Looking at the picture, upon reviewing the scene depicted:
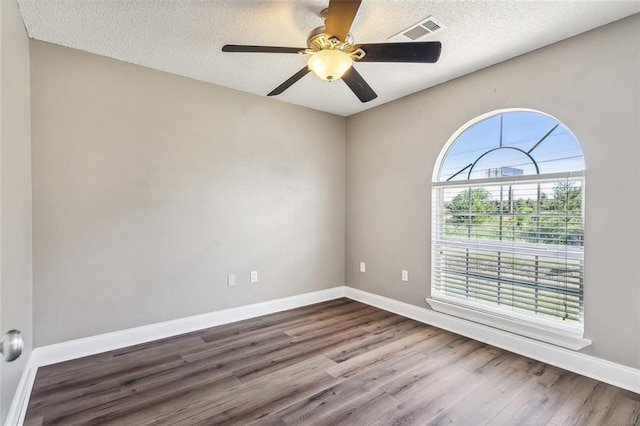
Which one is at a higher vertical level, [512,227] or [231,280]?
[512,227]

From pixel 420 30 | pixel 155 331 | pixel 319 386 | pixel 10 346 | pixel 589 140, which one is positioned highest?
pixel 420 30

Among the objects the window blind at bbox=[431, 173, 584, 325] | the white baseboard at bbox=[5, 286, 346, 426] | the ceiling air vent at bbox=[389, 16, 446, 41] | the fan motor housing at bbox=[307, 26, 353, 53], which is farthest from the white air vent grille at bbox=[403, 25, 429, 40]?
the white baseboard at bbox=[5, 286, 346, 426]

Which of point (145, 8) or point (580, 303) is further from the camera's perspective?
point (580, 303)

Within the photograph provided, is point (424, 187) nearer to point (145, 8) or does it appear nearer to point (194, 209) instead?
point (194, 209)

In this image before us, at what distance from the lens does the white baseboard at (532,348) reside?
2.21 m

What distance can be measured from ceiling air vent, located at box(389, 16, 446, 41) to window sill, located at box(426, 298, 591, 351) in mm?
2485

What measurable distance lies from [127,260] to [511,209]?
3.53 m

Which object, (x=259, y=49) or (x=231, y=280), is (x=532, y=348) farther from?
(x=259, y=49)

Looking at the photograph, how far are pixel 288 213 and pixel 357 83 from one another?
6.66ft

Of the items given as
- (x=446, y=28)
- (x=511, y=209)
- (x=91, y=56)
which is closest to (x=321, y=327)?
(x=511, y=209)

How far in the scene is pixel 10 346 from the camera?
821 mm

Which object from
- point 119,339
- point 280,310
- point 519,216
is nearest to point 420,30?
point 519,216

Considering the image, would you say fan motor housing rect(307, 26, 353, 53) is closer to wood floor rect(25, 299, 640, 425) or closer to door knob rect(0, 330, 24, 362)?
door knob rect(0, 330, 24, 362)

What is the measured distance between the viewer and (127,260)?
2.83 meters
